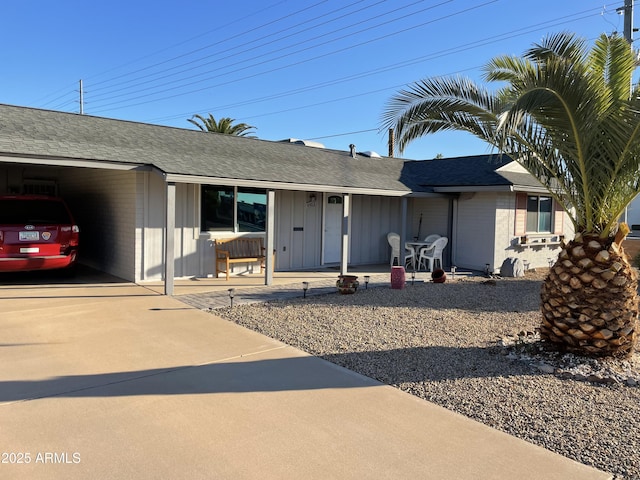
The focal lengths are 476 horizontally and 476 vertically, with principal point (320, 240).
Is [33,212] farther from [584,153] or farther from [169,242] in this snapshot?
[584,153]

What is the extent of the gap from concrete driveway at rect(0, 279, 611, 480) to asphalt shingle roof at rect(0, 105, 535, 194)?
4.02 metres

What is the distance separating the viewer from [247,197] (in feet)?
38.1

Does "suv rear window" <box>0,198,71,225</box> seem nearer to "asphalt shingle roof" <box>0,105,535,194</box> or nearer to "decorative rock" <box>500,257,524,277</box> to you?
"asphalt shingle roof" <box>0,105,535,194</box>

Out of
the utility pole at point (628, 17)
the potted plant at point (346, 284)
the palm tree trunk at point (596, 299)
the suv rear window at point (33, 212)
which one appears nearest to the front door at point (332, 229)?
the potted plant at point (346, 284)

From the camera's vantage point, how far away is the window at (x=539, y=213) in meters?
14.4

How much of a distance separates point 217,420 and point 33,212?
7.61 meters

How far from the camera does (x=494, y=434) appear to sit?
11.9 feet

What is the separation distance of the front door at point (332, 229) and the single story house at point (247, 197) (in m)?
0.03

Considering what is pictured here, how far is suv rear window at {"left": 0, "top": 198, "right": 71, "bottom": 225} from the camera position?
9.05 metres

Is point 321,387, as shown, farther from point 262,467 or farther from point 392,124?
point 392,124

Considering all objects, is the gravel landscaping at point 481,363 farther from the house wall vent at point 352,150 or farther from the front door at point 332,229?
the house wall vent at point 352,150

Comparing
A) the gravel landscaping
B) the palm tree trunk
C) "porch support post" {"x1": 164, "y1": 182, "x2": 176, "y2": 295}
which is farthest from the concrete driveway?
"porch support post" {"x1": 164, "y1": 182, "x2": 176, "y2": 295}

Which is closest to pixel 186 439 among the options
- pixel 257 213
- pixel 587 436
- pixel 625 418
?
pixel 587 436

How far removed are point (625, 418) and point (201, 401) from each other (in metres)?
3.54
